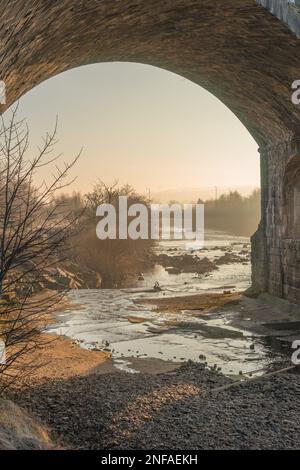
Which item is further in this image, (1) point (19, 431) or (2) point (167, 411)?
(2) point (167, 411)

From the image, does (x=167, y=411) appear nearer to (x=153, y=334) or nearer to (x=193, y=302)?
(x=153, y=334)

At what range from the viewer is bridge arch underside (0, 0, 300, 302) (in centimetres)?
847

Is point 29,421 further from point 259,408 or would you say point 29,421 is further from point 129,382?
point 259,408

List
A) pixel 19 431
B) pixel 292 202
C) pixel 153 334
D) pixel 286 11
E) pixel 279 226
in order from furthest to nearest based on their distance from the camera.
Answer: pixel 279 226 → pixel 292 202 → pixel 153 334 → pixel 286 11 → pixel 19 431

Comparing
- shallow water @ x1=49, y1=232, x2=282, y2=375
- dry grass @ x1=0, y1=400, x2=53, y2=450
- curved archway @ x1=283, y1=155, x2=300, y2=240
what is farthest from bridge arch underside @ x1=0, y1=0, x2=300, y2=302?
dry grass @ x1=0, y1=400, x2=53, y2=450

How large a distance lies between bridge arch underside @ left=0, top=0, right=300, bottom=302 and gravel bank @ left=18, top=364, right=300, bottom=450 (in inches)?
201

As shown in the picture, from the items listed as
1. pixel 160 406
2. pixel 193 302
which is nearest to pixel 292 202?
pixel 193 302

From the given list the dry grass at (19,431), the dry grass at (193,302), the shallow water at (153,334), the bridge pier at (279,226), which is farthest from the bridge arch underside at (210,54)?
the dry grass at (19,431)

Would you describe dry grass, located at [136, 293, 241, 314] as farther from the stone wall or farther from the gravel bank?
the stone wall

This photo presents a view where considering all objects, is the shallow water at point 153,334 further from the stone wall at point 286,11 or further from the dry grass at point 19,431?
the stone wall at point 286,11

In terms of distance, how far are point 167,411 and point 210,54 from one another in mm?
9327

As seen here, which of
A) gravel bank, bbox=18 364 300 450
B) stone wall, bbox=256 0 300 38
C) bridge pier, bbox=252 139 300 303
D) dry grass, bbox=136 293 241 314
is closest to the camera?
gravel bank, bbox=18 364 300 450

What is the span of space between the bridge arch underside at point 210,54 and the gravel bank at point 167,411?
5095 millimetres

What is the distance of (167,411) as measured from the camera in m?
6.90
